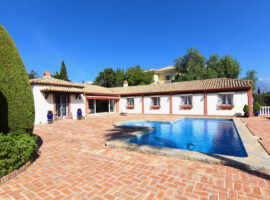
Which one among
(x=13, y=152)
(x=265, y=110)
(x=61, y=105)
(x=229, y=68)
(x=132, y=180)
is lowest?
(x=132, y=180)

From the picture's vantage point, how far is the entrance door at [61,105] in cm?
1552

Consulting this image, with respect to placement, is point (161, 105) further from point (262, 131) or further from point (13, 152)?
point (13, 152)

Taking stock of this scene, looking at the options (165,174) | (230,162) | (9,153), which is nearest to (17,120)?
(9,153)

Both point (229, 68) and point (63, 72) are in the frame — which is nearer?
point (229, 68)

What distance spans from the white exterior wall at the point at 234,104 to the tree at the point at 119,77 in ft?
86.0

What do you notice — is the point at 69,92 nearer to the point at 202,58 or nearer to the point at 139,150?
the point at 139,150

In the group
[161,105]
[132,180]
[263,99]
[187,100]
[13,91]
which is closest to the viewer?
[132,180]

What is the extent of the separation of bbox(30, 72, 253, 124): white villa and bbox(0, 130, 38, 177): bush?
11.0 m

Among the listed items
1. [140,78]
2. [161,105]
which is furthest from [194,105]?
[140,78]

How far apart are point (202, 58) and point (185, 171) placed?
37.6 m

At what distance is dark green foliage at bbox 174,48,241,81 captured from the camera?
3203cm

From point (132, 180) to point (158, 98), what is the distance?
18.8m

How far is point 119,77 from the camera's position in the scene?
41125mm

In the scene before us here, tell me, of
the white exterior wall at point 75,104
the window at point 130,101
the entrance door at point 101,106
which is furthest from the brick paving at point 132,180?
the entrance door at point 101,106
